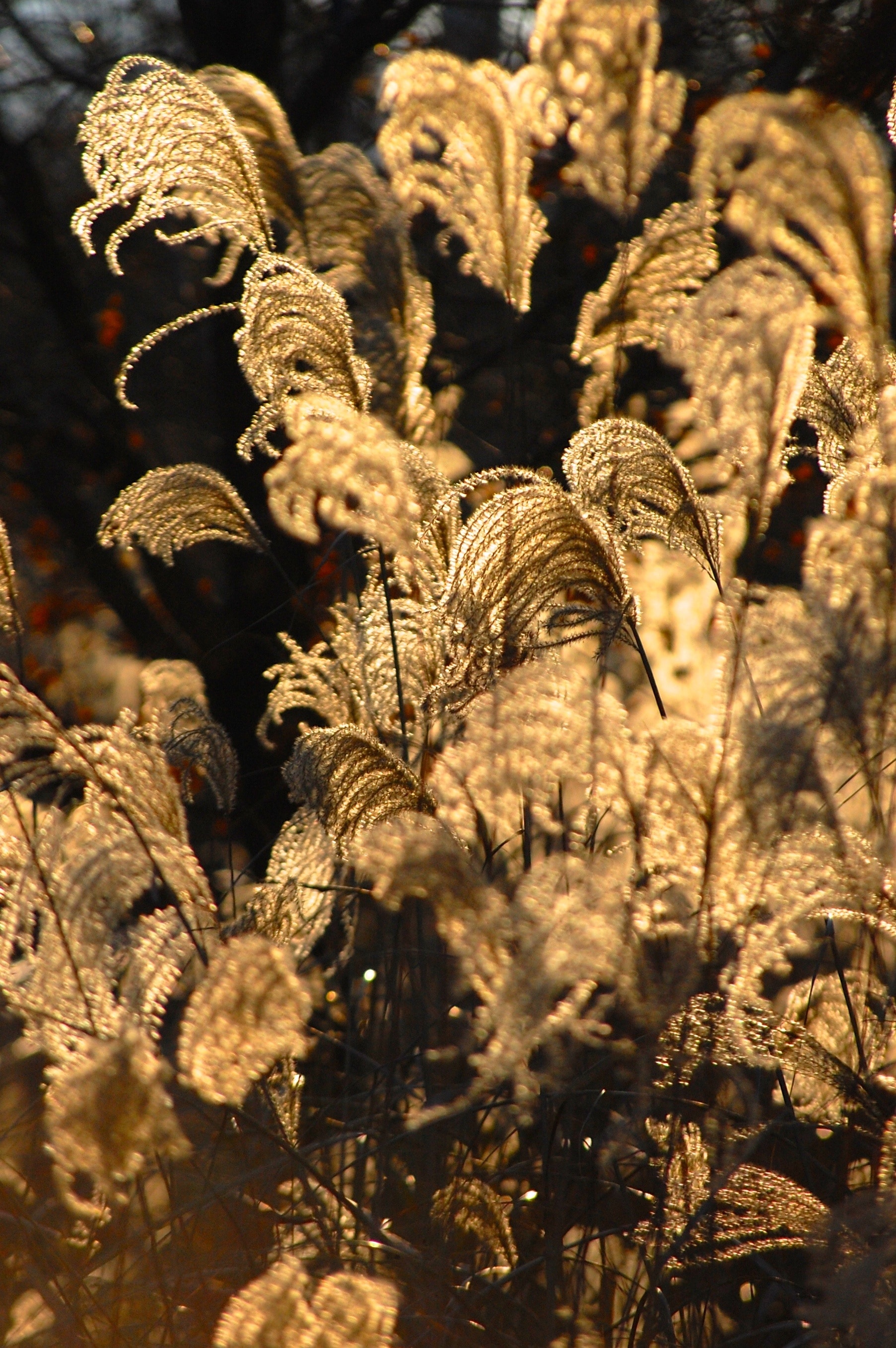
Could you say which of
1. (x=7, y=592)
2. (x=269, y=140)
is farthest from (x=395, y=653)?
(x=269, y=140)

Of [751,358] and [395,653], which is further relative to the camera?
[395,653]

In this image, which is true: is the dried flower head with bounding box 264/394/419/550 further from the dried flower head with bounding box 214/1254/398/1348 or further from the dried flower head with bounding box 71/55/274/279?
the dried flower head with bounding box 214/1254/398/1348

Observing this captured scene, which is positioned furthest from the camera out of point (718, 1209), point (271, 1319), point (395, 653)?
point (395, 653)

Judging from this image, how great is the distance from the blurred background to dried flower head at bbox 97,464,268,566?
67.2 inches

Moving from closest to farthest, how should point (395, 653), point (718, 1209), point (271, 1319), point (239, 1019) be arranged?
point (271, 1319) → point (239, 1019) → point (718, 1209) → point (395, 653)

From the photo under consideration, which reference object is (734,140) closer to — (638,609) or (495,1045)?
(638,609)

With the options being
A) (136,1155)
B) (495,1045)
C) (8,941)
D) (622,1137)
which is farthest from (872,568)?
(8,941)

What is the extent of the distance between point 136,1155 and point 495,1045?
14.7 inches

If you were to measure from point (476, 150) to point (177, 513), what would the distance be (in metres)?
0.87

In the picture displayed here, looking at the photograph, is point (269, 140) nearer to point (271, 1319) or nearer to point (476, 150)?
point (476, 150)

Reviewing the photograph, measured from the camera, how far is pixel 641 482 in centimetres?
186

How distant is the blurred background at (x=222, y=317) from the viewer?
458cm

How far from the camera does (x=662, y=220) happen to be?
80.0 inches

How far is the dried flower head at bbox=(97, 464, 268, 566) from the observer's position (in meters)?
2.18
